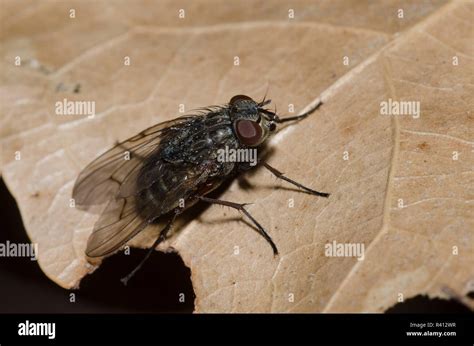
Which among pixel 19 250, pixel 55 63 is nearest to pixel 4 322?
pixel 19 250

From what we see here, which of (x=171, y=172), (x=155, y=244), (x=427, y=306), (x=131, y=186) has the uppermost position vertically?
(x=171, y=172)

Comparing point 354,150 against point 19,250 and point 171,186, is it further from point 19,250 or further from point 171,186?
point 19,250

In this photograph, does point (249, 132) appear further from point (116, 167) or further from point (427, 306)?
point (427, 306)

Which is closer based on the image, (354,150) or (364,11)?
(354,150)

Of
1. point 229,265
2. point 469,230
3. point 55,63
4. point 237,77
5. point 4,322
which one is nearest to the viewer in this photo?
point 469,230

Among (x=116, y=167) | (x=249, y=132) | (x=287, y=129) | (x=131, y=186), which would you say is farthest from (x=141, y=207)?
(x=287, y=129)

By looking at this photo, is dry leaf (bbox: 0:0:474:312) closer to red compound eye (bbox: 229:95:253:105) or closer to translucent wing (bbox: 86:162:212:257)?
translucent wing (bbox: 86:162:212:257)

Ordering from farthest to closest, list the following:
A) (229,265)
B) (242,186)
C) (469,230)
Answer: (242,186)
(229,265)
(469,230)


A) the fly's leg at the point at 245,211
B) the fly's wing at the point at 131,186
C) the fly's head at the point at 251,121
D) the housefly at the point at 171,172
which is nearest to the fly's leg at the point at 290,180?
the housefly at the point at 171,172
